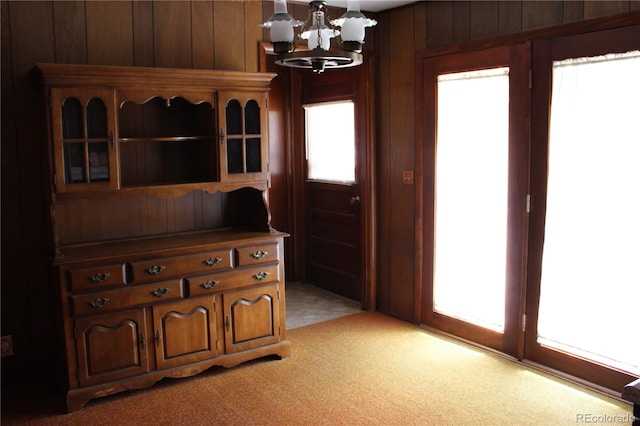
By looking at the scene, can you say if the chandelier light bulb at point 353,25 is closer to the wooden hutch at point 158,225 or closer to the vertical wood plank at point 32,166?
the wooden hutch at point 158,225

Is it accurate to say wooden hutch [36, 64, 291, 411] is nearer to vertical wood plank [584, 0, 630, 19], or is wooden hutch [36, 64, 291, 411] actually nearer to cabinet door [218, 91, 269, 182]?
cabinet door [218, 91, 269, 182]

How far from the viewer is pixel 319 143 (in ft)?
18.0

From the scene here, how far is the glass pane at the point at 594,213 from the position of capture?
3.10 metres

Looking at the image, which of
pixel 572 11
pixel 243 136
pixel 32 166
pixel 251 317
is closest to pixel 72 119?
pixel 32 166

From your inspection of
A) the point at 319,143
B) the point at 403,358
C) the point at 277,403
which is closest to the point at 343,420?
the point at 277,403

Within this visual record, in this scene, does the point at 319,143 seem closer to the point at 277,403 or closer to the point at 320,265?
the point at 320,265

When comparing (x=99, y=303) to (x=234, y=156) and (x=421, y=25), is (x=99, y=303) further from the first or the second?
(x=421, y=25)

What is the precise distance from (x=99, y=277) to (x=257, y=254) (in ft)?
3.15

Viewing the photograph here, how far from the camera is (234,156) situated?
3.68m

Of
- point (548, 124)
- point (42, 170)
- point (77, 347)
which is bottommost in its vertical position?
point (77, 347)

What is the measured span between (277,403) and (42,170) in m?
1.88

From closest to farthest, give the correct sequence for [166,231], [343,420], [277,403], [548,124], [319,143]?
[343,420], [277,403], [548,124], [166,231], [319,143]

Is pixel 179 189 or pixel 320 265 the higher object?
pixel 179 189

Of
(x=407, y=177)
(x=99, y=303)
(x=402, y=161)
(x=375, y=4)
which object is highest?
(x=375, y=4)
